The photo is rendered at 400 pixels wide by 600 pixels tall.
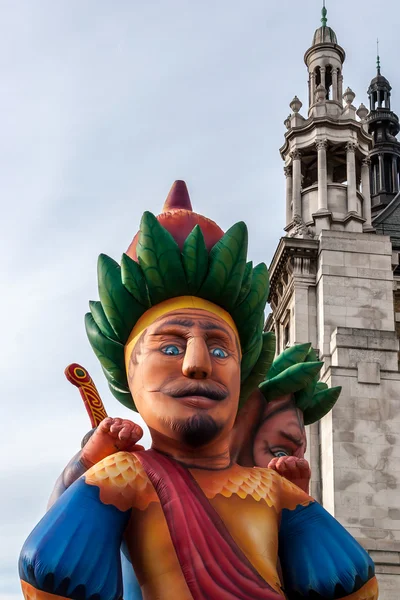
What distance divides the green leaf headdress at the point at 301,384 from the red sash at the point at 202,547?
2135mm

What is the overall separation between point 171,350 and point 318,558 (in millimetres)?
1735

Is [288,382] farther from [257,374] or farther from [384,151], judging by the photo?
[384,151]

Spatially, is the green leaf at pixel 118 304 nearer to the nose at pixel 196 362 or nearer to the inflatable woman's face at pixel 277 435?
the nose at pixel 196 362

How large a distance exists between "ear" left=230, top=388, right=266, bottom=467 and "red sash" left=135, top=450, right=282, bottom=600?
1.65 metres

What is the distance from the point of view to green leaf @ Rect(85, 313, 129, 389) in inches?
281

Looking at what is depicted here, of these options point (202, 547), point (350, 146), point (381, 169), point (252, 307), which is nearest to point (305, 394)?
point (252, 307)

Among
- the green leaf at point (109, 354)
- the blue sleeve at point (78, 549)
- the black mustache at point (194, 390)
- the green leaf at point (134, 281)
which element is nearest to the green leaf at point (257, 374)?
the green leaf at point (109, 354)

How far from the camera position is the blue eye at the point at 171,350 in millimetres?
6598

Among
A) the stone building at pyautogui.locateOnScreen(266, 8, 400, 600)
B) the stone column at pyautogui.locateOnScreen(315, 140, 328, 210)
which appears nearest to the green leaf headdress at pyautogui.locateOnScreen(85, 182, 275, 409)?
the stone building at pyautogui.locateOnScreen(266, 8, 400, 600)

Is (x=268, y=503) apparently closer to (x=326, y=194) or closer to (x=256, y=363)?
(x=256, y=363)

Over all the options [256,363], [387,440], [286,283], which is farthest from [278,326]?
[256,363]

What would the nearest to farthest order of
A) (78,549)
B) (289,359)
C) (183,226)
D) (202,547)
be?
(78,549), (202,547), (183,226), (289,359)

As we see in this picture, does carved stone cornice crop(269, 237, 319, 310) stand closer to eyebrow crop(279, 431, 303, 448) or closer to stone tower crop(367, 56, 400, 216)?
eyebrow crop(279, 431, 303, 448)

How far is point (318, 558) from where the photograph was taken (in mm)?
6422
